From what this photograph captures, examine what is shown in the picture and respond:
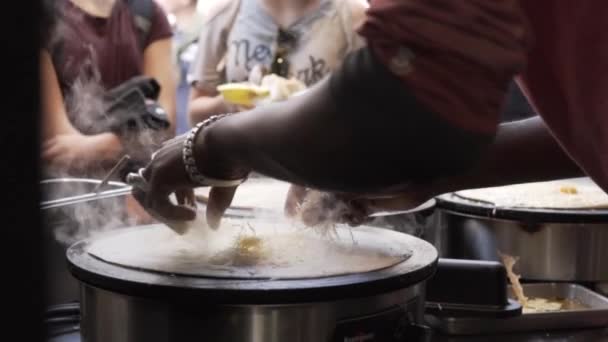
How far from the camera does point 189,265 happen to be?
4.36ft

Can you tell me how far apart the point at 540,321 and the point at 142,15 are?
2.04 meters

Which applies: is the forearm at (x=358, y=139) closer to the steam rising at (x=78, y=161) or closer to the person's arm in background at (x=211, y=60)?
the steam rising at (x=78, y=161)

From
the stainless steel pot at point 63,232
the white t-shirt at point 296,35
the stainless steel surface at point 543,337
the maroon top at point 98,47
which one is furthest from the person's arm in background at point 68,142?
the stainless steel surface at point 543,337

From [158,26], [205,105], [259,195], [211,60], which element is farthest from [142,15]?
[259,195]

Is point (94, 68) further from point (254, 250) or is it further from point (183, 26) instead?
point (183, 26)

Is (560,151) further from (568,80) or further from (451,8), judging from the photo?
(451,8)

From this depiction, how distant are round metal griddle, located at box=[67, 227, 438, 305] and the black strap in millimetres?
1927

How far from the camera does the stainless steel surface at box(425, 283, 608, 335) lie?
175cm

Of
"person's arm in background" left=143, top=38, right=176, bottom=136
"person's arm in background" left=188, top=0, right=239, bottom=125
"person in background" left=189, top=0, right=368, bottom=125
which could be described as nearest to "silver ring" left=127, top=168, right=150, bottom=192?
"person in background" left=189, top=0, right=368, bottom=125

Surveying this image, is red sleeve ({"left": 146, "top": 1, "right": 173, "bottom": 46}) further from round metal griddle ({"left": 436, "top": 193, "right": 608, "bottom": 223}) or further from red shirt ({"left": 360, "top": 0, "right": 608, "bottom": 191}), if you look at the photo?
red shirt ({"left": 360, "top": 0, "right": 608, "bottom": 191})

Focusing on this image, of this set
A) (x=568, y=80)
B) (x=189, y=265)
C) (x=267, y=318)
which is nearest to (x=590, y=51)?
(x=568, y=80)

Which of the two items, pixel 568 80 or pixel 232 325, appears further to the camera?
pixel 232 325

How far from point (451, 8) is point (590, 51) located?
30 centimetres

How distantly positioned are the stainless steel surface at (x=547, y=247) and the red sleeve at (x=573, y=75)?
3.38ft
